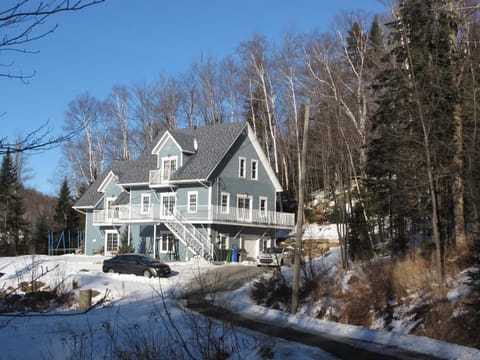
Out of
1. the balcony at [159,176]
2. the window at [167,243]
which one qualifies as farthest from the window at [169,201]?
the window at [167,243]

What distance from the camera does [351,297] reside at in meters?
18.9

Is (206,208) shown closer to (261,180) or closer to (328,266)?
(261,180)

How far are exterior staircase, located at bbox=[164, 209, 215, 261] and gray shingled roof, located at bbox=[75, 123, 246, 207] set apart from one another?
2.99 m

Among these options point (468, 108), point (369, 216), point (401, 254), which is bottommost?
point (401, 254)

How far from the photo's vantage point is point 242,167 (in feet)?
143

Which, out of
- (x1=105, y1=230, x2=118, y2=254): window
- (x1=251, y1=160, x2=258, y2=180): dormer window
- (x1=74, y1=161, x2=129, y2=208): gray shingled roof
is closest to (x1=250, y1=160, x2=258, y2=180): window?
(x1=251, y1=160, x2=258, y2=180): dormer window

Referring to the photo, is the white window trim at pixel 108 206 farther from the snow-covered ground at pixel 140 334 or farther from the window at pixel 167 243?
the snow-covered ground at pixel 140 334

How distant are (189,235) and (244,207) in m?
6.09

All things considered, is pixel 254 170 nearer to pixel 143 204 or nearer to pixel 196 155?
pixel 196 155

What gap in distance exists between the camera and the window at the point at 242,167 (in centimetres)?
4334

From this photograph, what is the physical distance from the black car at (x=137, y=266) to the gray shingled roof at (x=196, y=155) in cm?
1005

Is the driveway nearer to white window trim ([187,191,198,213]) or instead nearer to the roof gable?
white window trim ([187,191,198,213])

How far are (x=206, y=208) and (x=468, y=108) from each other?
78.4 feet

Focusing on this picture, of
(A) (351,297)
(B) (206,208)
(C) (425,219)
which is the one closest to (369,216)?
(C) (425,219)
